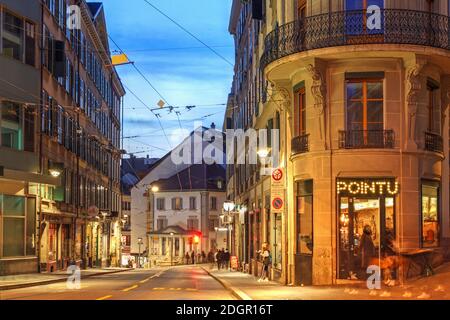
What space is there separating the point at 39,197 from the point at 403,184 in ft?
65.1

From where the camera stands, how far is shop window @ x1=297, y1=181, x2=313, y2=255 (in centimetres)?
2584

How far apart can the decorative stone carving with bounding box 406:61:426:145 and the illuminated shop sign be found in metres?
1.60

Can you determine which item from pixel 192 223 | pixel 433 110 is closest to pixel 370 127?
pixel 433 110

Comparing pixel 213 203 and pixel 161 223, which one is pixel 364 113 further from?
Result: pixel 161 223

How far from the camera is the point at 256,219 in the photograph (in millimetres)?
41531

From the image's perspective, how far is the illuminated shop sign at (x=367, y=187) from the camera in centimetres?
2430

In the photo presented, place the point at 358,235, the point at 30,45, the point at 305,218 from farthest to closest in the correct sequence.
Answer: the point at 30,45, the point at 305,218, the point at 358,235

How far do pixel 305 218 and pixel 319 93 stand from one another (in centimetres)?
455

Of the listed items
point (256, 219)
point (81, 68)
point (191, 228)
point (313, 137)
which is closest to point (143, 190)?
point (191, 228)

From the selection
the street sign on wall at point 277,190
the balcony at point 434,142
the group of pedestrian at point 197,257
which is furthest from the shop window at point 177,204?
the balcony at point 434,142

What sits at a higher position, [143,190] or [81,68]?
[81,68]

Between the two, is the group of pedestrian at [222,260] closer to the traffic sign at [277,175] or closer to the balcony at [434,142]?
the traffic sign at [277,175]

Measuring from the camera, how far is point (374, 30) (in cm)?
2400

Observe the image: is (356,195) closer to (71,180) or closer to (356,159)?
(356,159)
